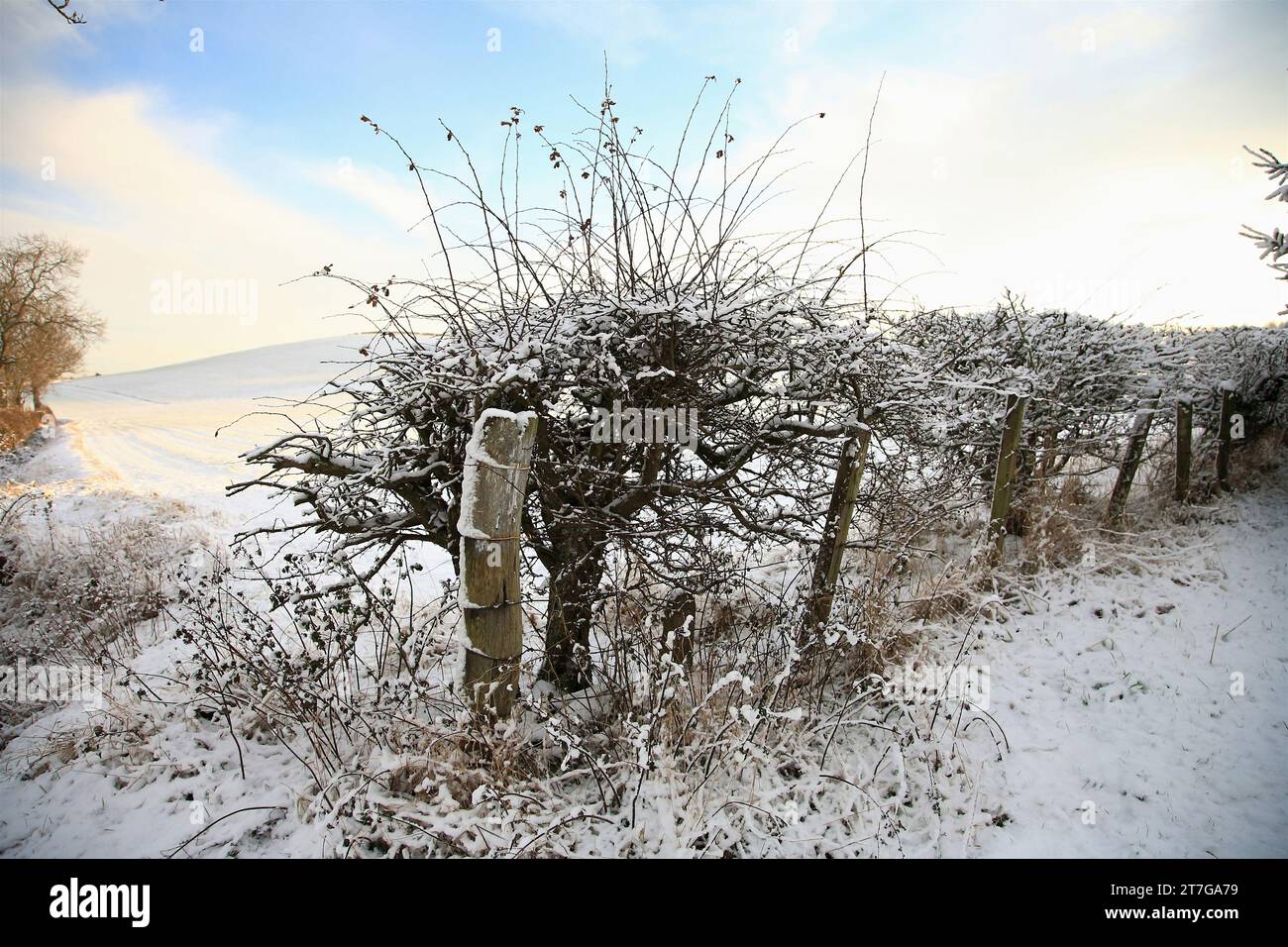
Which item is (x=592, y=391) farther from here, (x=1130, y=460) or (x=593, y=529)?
(x=1130, y=460)

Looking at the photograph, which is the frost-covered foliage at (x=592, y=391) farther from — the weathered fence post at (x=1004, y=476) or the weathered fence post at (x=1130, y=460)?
the weathered fence post at (x=1130, y=460)

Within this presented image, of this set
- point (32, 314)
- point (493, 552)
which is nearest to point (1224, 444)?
point (493, 552)

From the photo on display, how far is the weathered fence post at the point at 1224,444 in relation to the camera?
7254 mm

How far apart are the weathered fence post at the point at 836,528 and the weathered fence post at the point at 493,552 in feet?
6.84

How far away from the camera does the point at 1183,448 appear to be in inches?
271

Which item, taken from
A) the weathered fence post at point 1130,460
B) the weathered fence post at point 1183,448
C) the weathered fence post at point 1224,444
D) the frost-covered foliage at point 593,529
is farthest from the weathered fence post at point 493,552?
the weathered fence post at point 1224,444

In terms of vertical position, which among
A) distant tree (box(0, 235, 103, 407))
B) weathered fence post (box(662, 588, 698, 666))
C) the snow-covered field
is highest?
distant tree (box(0, 235, 103, 407))

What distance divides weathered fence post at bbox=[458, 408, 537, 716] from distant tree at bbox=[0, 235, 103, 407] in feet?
61.2

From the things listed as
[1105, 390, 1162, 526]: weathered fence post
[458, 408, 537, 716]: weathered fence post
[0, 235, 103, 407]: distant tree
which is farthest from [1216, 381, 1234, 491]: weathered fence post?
[0, 235, 103, 407]: distant tree

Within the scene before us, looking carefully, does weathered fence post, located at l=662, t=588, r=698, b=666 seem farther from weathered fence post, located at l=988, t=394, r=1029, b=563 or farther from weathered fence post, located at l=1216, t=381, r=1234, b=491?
weathered fence post, located at l=1216, t=381, r=1234, b=491

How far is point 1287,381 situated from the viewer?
7633mm

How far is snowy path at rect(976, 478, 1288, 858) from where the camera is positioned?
2869 millimetres

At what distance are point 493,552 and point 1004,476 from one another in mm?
5180
